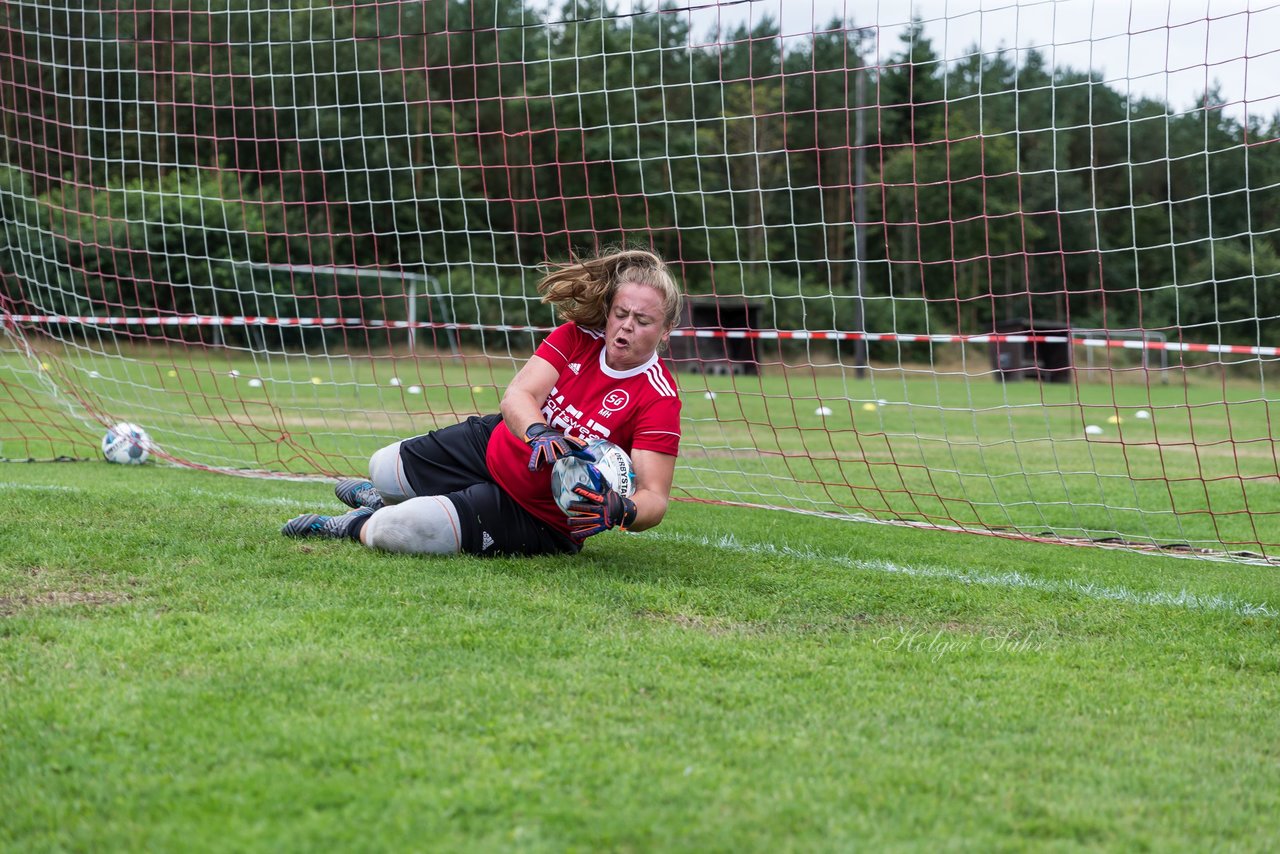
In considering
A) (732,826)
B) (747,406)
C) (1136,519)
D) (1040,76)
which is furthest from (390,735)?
(1040,76)

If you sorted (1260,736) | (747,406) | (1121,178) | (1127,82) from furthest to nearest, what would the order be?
1. (1121,178)
2. (747,406)
3. (1127,82)
4. (1260,736)

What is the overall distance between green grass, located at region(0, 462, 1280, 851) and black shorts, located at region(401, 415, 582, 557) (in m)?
0.17

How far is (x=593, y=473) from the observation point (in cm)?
400

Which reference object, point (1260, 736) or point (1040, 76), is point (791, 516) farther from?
point (1040, 76)

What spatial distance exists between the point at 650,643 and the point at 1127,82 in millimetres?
4026

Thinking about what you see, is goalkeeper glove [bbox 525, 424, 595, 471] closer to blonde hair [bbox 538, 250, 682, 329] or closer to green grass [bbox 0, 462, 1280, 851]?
green grass [bbox 0, 462, 1280, 851]

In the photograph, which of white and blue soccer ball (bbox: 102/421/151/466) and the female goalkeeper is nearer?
the female goalkeeper

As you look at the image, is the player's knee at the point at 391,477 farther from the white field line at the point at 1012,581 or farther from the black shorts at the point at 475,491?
the white field line at the point at 1012,581

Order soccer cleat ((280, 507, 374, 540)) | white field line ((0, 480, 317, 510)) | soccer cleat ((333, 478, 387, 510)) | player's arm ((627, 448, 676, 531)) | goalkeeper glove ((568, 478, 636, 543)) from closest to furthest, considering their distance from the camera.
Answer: goalkeeper glove ((568, 478, 636, 543)) → player's arm ((627, 448, 676, 531)) → soccer cleat ((280, 507, 374, 540)) → soccer cleat ((333, 478, 387, 510)) → white field line ((0, 480, 317, 510))

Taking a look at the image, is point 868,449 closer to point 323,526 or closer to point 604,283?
point 604,283

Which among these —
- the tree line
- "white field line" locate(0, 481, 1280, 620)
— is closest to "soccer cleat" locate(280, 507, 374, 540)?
"white field line" locate(0, 481, 1280, 620)

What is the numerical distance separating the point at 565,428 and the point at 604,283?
0.55 m

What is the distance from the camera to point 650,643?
132 inches

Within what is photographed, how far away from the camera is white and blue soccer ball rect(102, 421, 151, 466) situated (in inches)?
305
